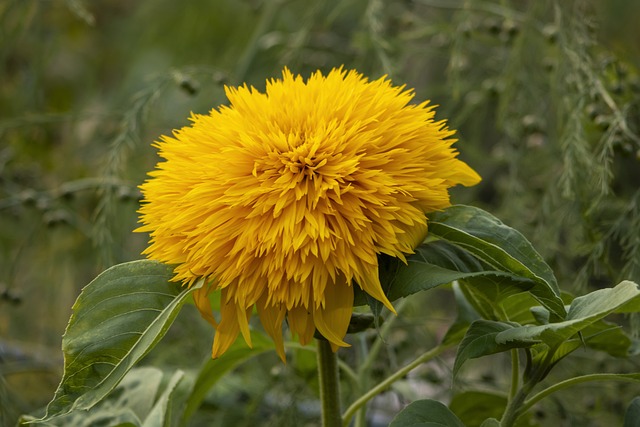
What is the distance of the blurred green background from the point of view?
2.67 ft

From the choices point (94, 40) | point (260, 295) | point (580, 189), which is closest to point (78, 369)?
point (260, 295)

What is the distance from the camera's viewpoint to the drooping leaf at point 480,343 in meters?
0.45

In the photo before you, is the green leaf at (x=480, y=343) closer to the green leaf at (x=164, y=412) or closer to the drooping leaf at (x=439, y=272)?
the drooping leaf at (x=439, y=272)

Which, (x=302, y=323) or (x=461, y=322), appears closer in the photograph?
(x=302, y=323)

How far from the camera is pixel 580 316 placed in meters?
0.44

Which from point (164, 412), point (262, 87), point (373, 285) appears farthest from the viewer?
point (262, 87)

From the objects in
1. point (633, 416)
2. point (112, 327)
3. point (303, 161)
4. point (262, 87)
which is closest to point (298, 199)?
point (303, 161)

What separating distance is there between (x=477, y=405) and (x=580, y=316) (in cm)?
21

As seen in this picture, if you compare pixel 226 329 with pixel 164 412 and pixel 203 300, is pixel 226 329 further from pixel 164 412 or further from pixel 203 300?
pixel 164 412

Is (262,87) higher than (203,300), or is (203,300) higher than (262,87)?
(262,87)

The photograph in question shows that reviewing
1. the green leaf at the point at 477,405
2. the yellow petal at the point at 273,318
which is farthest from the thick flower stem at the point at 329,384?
the green leaf at the point at 477,405

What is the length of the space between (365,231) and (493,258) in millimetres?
71

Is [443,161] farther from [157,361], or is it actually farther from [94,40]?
[94,40]

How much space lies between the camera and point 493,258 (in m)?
0.44
